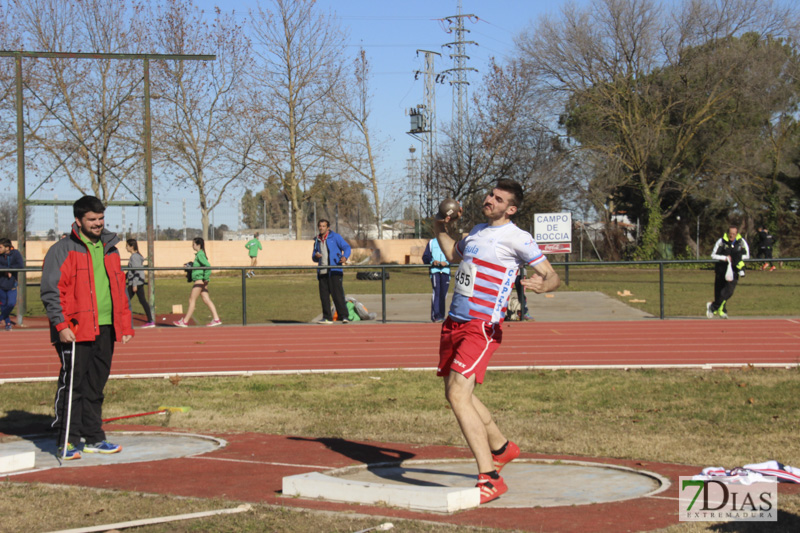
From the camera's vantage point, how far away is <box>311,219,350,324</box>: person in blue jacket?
16969 millimetres

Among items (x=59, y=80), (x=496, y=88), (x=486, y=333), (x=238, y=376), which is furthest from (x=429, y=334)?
(x=496, y=88)

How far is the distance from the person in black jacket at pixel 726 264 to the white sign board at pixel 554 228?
11.7 m

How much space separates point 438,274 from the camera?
54.5 feet

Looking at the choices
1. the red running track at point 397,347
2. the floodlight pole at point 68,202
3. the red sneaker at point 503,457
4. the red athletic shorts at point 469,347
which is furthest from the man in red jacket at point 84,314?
the floodlight pole at point 68,202

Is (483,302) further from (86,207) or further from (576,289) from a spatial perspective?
(576,289)

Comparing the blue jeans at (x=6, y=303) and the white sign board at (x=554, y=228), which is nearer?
the blue jeans at (x=6, y=303)

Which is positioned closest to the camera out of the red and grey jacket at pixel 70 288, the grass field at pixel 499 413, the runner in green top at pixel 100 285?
the grass field at pixel 499 413

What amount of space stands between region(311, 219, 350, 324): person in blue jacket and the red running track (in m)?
0.70

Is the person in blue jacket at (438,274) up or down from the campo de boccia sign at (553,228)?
down

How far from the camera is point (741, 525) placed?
4457mm

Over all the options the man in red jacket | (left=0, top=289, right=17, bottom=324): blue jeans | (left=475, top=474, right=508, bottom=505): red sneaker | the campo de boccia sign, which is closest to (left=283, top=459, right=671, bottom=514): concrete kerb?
(left=475, top=474, right=508, bottom=505): red sneaker

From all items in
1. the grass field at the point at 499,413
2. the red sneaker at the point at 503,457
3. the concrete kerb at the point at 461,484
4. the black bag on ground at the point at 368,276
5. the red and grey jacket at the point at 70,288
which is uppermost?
the red and grey jacket at the point at 70,288

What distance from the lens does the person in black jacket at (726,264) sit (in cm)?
1711

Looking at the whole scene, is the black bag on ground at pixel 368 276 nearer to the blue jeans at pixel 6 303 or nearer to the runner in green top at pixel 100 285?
the blue jeans at pixel 6 303
